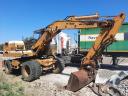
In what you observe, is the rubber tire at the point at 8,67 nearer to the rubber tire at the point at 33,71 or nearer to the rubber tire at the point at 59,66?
the rubber tire at the point at 33,71

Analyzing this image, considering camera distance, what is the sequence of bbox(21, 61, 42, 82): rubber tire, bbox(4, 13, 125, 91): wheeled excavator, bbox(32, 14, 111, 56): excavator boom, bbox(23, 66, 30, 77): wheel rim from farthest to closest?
bbox(23, 66, 30, 77): wheel rim → bbox(21, 61, 42, 82): rubber tire → bbox(32, 14, 111, 56): excavator boom → bbox(4, 13, 125, 91): wheeled excavator

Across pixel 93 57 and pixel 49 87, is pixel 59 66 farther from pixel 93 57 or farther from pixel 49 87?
pixel 93 57

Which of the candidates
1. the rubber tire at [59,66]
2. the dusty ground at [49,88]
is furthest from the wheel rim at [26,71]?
the rubber tire at [59,66]

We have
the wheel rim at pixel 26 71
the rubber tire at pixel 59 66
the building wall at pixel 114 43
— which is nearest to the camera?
the wheel rim at pixel 26 71

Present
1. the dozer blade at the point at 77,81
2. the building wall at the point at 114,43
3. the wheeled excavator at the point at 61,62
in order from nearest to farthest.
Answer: the dozer blade at the point at 77,81, the wheeled excavator at the point at 61,62, the building wall at the point at 114,43

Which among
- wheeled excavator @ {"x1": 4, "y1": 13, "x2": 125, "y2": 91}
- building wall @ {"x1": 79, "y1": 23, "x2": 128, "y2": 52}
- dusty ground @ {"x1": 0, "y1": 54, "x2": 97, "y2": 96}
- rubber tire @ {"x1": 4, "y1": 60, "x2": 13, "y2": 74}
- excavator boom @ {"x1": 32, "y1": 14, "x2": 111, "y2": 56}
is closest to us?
dusty ground @ {"x1": 0, "y1": 54, "x2": 97, "y2": 96}

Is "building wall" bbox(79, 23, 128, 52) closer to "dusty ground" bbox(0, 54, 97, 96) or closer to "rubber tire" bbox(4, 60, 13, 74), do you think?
"dusty ground" bbox(0, 54, 97, 96)

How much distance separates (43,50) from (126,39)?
6988mm

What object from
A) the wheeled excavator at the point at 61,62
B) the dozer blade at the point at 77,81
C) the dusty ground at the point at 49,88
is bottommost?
the dusty ground at the point at 49,88

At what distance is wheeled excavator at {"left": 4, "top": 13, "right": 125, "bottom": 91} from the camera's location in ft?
40.8

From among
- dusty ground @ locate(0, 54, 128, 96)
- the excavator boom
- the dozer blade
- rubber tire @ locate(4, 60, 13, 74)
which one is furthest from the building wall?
the dozer blade

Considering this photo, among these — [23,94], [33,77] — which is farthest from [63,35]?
[23,94]

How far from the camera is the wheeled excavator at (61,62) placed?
12438 millimetres

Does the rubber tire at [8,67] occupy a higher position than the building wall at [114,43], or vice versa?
the building wall at [114,43]
